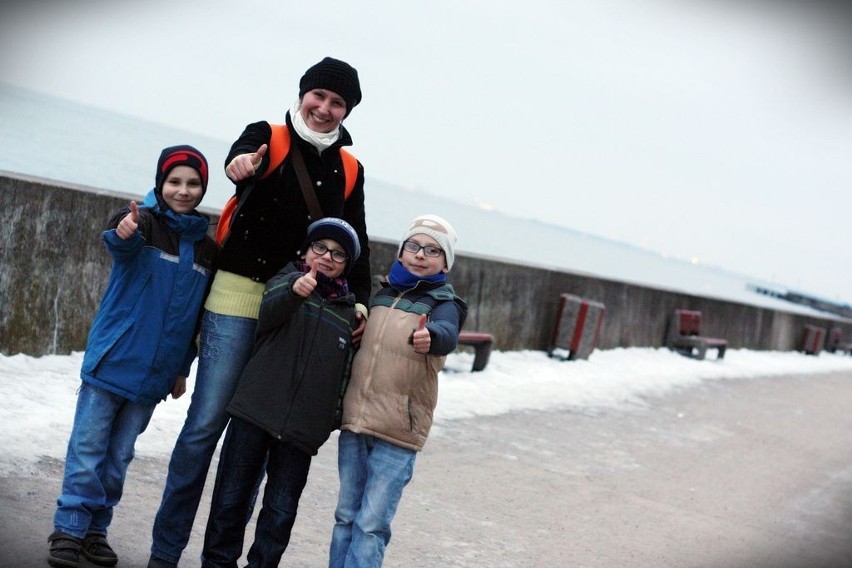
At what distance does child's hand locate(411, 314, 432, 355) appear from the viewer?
3709 millimetres

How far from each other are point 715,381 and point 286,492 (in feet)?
37.1

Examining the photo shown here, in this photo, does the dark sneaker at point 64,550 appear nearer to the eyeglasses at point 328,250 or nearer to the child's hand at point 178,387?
the child's hand at point 178,387

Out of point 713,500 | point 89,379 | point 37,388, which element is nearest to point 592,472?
point 713,500

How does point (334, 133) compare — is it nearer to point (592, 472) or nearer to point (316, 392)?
point (316, 392)

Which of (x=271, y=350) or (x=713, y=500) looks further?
(x=713, y=500)

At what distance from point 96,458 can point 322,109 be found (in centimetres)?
154

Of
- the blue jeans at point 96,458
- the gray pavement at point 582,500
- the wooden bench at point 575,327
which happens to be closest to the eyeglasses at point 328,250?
the blue jeans at point 96,458

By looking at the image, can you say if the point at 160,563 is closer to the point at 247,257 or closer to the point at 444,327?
the point at 247,257

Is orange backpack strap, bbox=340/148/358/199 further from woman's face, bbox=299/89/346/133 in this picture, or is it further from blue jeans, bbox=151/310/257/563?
blue jeans, bbox=151/310/257/563

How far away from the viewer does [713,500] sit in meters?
6.86

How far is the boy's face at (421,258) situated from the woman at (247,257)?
25 centimetres

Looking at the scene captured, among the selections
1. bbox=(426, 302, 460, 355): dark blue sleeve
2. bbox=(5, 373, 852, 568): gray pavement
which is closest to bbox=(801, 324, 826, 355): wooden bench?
bbox=(5, 373, 852, 568): gray pavement

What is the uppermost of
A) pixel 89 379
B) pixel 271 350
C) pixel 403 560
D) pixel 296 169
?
pixel 296 169

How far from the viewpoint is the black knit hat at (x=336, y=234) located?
3828 millimetres
